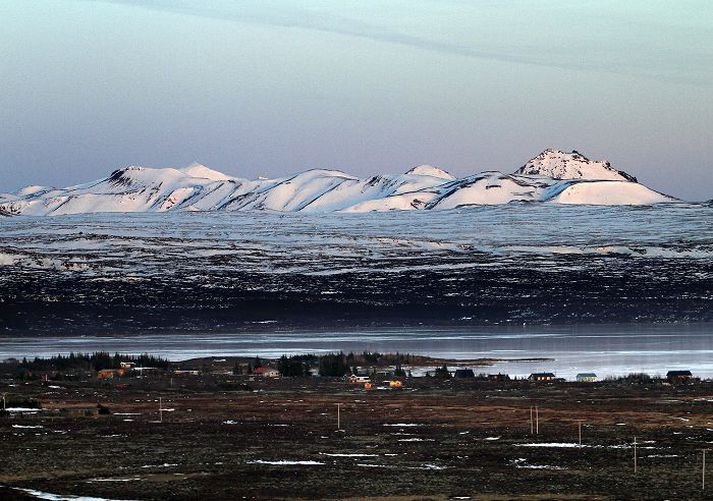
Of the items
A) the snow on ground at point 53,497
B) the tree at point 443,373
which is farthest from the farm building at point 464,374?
the snow on ground at point 53,497

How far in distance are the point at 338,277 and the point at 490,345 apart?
57.7 m

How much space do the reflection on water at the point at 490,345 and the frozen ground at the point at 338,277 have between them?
398 inches

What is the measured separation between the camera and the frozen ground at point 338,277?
121 m

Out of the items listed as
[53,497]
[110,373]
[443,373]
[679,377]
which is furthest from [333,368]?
[53,497]

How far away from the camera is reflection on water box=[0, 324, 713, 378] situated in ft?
211

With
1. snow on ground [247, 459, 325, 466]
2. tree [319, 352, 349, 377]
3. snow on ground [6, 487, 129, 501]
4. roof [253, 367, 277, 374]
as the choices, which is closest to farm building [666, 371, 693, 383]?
tree [319, 352, 349, 377]

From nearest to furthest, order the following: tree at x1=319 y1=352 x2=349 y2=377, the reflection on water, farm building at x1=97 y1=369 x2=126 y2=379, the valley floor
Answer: the valley floor → farm building at x1=97 y1=369 x2=126 y2=379 → tree at x1=319 y1=352 x2=349 y2=377 → the reflection on water

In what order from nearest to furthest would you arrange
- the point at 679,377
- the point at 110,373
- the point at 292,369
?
the point at 679,377 → the point at 110,373 → the point at 292,369

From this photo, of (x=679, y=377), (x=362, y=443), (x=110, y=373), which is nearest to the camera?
(x=362, y=443)

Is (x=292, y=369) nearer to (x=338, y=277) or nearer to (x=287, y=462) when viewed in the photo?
(x=287, y=462)

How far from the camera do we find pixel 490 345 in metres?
84.4

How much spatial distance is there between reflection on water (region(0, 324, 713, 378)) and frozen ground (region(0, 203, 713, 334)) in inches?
398

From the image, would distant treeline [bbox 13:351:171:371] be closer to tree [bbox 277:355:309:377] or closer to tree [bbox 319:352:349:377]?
tree [bbox 277:355:309:377]

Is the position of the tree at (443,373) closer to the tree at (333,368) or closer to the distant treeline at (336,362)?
the distant treeline at (336,362)
